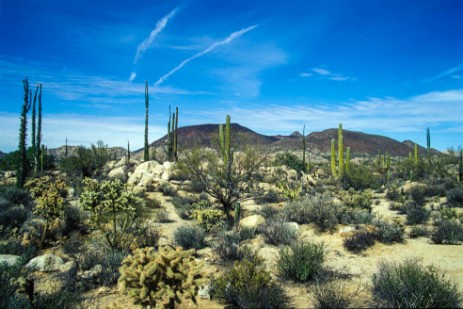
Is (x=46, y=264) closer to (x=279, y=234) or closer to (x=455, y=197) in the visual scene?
(x=279, y=234)

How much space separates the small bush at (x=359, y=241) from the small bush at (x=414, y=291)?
2.78 m

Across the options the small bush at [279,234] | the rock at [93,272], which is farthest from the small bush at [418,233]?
the rock at [93,272]

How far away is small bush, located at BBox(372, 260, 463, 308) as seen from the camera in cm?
425

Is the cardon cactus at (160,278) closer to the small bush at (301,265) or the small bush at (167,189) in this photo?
the small bush at (301,265)

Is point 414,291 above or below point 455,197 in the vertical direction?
below

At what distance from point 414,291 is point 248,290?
8.24 feet

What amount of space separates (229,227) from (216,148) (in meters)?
4.17

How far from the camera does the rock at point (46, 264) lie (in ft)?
20.7

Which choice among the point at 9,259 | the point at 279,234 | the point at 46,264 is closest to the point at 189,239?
the point at 279,234

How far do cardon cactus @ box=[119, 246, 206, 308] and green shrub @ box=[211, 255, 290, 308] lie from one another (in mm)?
1048

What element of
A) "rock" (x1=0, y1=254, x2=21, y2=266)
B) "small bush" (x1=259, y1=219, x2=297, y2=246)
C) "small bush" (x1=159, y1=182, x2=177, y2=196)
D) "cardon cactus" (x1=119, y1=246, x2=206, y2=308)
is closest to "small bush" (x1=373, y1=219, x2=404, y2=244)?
"small bush" (x1=259, y1=219, x2=297, y2=246)

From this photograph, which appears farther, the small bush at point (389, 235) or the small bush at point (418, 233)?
the small bush at point (418, 233)

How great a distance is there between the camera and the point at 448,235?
816 cm

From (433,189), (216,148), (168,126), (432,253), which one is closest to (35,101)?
(168,126)
